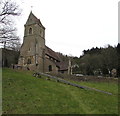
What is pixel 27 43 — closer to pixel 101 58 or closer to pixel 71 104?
pixel 101 58

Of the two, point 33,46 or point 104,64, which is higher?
point 33,46

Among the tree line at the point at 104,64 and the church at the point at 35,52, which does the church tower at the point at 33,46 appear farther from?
the tree line at the point at 104,64

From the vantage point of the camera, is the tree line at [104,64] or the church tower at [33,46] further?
the tree line at [104,64]

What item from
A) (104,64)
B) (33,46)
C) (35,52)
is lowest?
(104,64)

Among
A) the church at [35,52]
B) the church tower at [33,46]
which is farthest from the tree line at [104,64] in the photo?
the church tower at [33,46]

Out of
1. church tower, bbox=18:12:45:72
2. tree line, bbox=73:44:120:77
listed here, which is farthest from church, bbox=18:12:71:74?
tree line, bbox=73:44:120:77

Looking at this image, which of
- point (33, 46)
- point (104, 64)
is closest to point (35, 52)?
point (33, 46)

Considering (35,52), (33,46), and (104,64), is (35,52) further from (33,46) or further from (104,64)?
(104,64)

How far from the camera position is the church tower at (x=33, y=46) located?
36.2m

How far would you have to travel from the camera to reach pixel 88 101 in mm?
10680

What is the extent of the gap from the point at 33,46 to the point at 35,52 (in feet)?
6.15

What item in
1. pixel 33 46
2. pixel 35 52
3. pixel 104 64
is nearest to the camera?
pixel 35 52

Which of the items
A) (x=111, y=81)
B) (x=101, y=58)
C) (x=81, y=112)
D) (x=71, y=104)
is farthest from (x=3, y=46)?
(x=101, y=58)

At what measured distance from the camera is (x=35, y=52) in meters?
36.4
